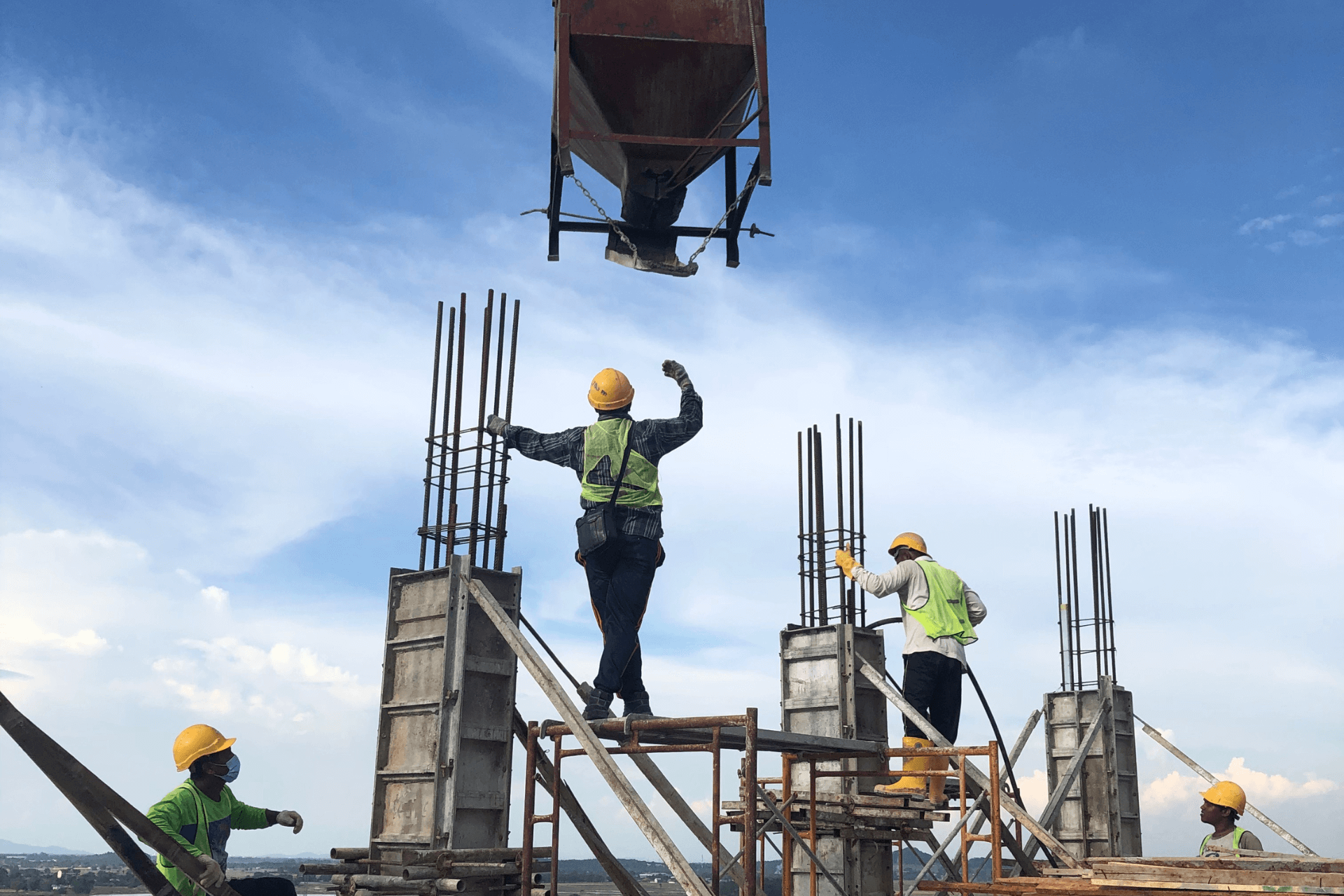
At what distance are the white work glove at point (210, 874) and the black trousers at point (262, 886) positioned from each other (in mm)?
368

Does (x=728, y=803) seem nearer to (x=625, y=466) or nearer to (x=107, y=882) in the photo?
(x=625, y=466)

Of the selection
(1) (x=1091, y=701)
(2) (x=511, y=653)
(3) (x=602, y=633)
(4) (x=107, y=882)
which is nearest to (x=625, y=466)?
(3) (x=602, y=633)

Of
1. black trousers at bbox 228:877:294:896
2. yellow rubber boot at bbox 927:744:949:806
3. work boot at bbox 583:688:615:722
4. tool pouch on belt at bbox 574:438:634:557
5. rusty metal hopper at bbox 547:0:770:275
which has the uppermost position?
rusty metal hopper at bbox 547:0:770:275

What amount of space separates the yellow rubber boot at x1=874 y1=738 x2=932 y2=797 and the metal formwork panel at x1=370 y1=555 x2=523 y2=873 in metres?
3.69

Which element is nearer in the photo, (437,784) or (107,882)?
(437,784)

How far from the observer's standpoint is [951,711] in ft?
39.1

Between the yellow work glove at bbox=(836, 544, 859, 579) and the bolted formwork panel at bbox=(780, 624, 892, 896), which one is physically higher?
the yellow work glove at bbox=(836, 544, 859, 579)

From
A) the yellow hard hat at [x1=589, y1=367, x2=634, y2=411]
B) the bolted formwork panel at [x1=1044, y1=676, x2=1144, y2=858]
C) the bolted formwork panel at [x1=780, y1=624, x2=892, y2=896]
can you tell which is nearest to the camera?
the yellow hard hat at [x1=589, y1=367, x2=634, y2=411]

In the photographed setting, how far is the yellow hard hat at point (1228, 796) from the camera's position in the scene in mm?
12234

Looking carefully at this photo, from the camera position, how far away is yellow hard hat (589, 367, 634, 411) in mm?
9914

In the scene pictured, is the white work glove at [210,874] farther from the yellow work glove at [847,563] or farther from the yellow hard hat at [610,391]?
the yellow work glove at [847,563]

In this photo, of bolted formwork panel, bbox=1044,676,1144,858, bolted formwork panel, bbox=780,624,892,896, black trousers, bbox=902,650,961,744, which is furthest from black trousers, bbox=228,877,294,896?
bolted formwork panel, bbox=1044,676,1144,858

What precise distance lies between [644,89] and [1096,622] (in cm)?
1361

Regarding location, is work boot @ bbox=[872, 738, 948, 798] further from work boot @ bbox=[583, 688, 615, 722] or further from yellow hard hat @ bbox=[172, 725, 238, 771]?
yellow hard hat @ bbox=[172, 725, 238, 771]
